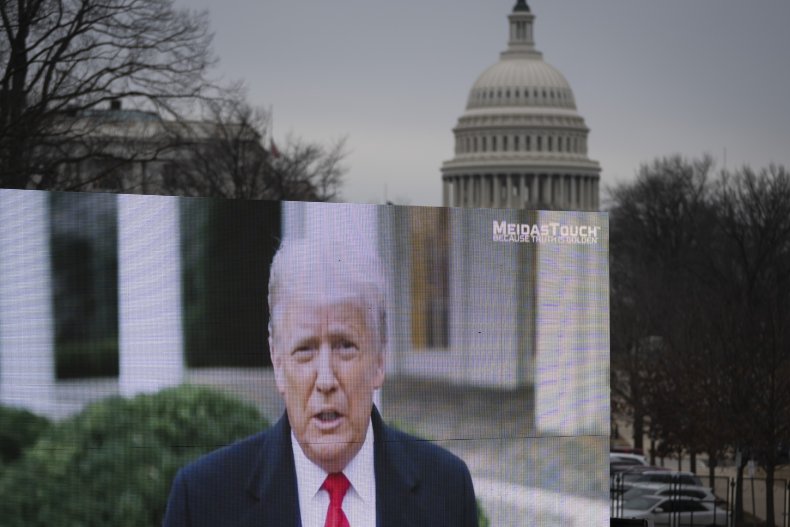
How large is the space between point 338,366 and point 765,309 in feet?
96.5

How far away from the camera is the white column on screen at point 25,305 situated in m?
12.3

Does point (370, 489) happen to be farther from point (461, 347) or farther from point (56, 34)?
point (56, 34)

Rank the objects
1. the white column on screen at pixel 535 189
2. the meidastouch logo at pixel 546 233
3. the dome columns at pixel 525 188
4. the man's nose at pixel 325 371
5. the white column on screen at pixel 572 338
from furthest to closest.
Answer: the dome columns at pixel 525 188
the white column on screen at pixel 535 189
the white column on screen at pixel 572 338
the meidastouch logo at pixel 546 233
the man's nose at pixel 325 371

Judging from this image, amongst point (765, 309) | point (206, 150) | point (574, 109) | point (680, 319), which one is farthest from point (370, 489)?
point (574, 109)

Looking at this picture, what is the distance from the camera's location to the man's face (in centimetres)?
1310

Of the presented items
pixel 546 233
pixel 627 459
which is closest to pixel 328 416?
pixel 546 233

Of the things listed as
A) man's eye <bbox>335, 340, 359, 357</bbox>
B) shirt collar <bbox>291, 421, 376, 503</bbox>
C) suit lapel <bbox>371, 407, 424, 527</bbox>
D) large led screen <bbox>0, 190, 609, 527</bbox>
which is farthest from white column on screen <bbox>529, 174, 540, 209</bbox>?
man's eye <bbox>335, 340, 359, 357</bbox>

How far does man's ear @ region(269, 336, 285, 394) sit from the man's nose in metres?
0.40

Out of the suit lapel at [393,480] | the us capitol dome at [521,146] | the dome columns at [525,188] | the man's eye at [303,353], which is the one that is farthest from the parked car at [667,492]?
the dome columns at [525,188]

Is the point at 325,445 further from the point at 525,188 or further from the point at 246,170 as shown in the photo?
the point at 525,188

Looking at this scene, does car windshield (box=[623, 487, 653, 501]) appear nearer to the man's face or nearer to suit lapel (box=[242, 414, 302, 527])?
the man's face

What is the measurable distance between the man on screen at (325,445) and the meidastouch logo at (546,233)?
1.20 meters

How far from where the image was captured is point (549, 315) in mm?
14188

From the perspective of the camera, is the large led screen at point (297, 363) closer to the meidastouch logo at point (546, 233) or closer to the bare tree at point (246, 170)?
the meidastouch logo at point (546, 233)
